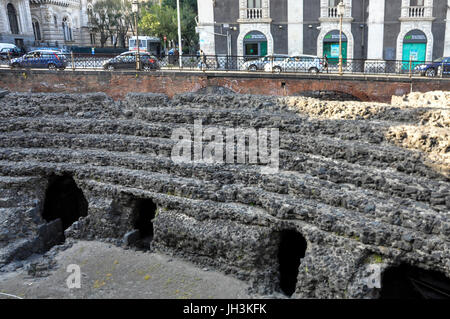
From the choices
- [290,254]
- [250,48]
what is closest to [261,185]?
[290,254]

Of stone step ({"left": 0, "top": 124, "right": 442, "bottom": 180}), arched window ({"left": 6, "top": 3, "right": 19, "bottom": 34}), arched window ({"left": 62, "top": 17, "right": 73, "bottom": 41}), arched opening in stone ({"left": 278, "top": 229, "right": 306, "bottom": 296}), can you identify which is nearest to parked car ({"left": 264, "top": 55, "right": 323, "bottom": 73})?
stone step ({"left": 0, "top": 124, "right": 442, "bottom": 180})

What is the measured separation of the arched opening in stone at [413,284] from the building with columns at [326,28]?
19.5m

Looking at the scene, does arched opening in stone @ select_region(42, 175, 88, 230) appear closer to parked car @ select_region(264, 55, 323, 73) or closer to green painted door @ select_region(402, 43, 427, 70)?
parked car @ select_region(264, 55, 323, 73)

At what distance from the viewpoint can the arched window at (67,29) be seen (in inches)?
1563

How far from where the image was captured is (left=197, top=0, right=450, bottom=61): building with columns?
2366 centimetres

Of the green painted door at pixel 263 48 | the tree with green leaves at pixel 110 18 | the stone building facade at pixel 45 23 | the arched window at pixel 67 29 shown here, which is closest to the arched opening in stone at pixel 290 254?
the green painted door at pixel 263 48

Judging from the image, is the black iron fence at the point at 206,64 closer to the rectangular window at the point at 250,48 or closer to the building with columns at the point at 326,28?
the building with columns at the point at 326,28

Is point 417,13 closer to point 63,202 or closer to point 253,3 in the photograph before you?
point 253,3

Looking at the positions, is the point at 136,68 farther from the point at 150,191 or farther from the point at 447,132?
the point at 447,132

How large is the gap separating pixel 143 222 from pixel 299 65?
10963mm

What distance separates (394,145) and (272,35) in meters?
18.6

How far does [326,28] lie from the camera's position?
24.5 metres

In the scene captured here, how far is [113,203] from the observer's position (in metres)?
9.30

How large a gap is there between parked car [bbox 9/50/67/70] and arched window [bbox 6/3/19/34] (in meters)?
17.9
